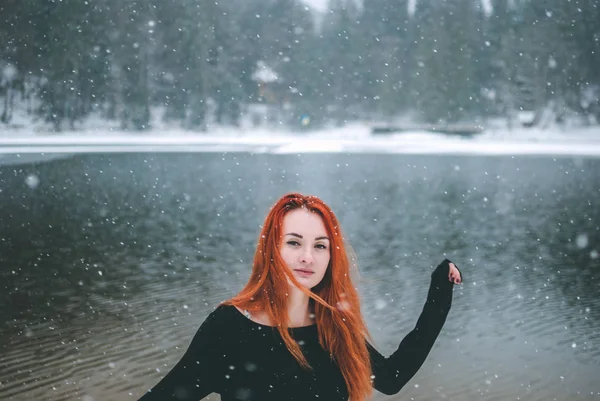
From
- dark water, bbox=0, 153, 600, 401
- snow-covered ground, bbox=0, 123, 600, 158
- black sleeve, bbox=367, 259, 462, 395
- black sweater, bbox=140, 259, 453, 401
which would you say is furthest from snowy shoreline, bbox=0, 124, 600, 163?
black sweater, bbox=140, 259, 453, 401

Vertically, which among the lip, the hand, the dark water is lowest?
the dark water

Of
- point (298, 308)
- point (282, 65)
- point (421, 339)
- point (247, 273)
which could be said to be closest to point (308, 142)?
point (282, 65)

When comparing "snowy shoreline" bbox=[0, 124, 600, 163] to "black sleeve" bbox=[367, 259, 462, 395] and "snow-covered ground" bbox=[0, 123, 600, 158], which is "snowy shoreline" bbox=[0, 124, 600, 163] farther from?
"black sleeve" bbox=[367, 259, 462, 395]

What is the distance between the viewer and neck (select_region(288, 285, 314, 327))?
6.89 ft

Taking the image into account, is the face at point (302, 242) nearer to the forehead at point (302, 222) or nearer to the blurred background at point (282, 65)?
the forehead at point (302, 222)

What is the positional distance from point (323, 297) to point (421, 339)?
354 mm

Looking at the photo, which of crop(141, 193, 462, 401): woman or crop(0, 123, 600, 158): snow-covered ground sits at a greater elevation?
crop(141, 193, 462, 401): woman

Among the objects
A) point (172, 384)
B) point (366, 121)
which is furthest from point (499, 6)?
point (172, 384)

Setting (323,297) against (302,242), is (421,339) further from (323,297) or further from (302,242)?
(302,242)

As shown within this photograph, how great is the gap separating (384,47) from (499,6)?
35.6 feet

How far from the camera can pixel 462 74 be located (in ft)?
194

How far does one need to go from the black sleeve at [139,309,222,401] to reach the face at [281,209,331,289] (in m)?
0.28

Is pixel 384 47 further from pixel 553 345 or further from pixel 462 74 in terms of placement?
pixel 553 345

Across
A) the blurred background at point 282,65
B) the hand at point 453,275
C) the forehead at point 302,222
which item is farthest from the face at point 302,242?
the blurred background at point 282,65
